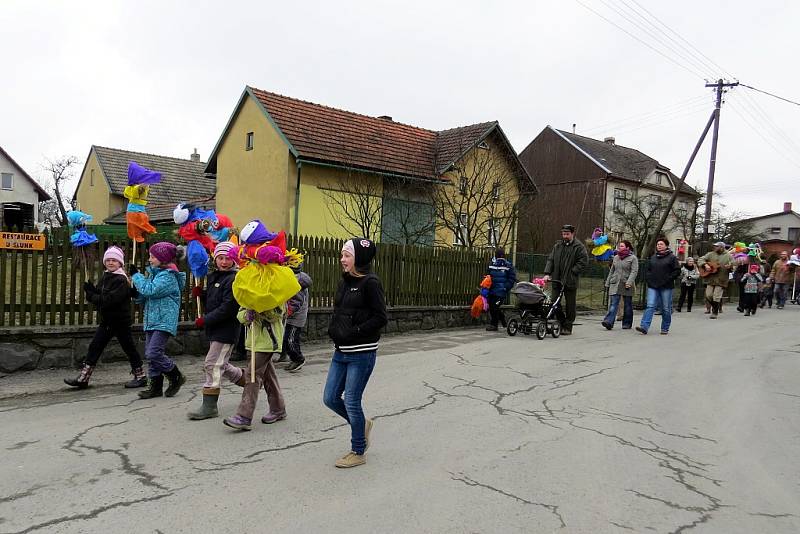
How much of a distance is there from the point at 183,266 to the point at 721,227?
3749 cm

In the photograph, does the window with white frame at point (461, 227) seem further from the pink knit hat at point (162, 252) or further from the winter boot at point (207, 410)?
the winter boot at point (207, 410)

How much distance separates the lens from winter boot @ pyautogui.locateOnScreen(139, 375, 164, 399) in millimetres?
5992

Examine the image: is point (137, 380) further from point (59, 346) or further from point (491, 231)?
point (491, 231)

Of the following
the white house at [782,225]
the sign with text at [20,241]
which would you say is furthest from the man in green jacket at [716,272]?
the white house at [782,225]

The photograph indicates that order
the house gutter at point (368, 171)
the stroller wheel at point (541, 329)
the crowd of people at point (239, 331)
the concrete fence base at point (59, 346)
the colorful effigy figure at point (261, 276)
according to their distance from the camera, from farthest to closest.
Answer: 1. the house gutter at point (368, 171)
2. the stroller wheel at point (541, 329)
3. the concrete fence base at point (59, 346)
4. the colorful effigy figure at point (261, 276)
5. the crowd of people at point (239, 331)

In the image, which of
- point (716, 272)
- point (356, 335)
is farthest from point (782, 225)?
point (356, 335)

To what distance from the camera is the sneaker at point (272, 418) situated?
5.21 metres

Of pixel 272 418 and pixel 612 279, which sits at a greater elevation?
pixel 612 279

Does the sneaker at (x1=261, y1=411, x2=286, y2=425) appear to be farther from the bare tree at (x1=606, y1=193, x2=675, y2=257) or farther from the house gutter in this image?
the bare tree at (x1=606, y1=193, x2=675, y2=257)

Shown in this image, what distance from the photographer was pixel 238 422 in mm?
4871

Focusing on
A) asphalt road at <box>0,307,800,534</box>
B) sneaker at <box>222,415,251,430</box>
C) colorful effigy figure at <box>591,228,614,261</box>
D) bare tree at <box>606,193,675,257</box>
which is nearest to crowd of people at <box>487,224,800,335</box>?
colorful effigy figure at <box>591,228,614,261</box>

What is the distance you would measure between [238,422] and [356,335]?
1.45m

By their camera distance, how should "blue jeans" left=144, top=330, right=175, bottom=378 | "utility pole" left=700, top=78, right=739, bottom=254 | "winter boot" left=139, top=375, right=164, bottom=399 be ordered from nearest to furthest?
"blue jeans" left=144, top=330, right=175, bottom=378, "winter boot" left=139, top=375, right=164, bottom=399, "utility pole" left=700, top=78, right=739, bottom=254

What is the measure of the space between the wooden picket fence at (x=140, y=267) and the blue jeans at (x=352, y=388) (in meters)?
4.56
